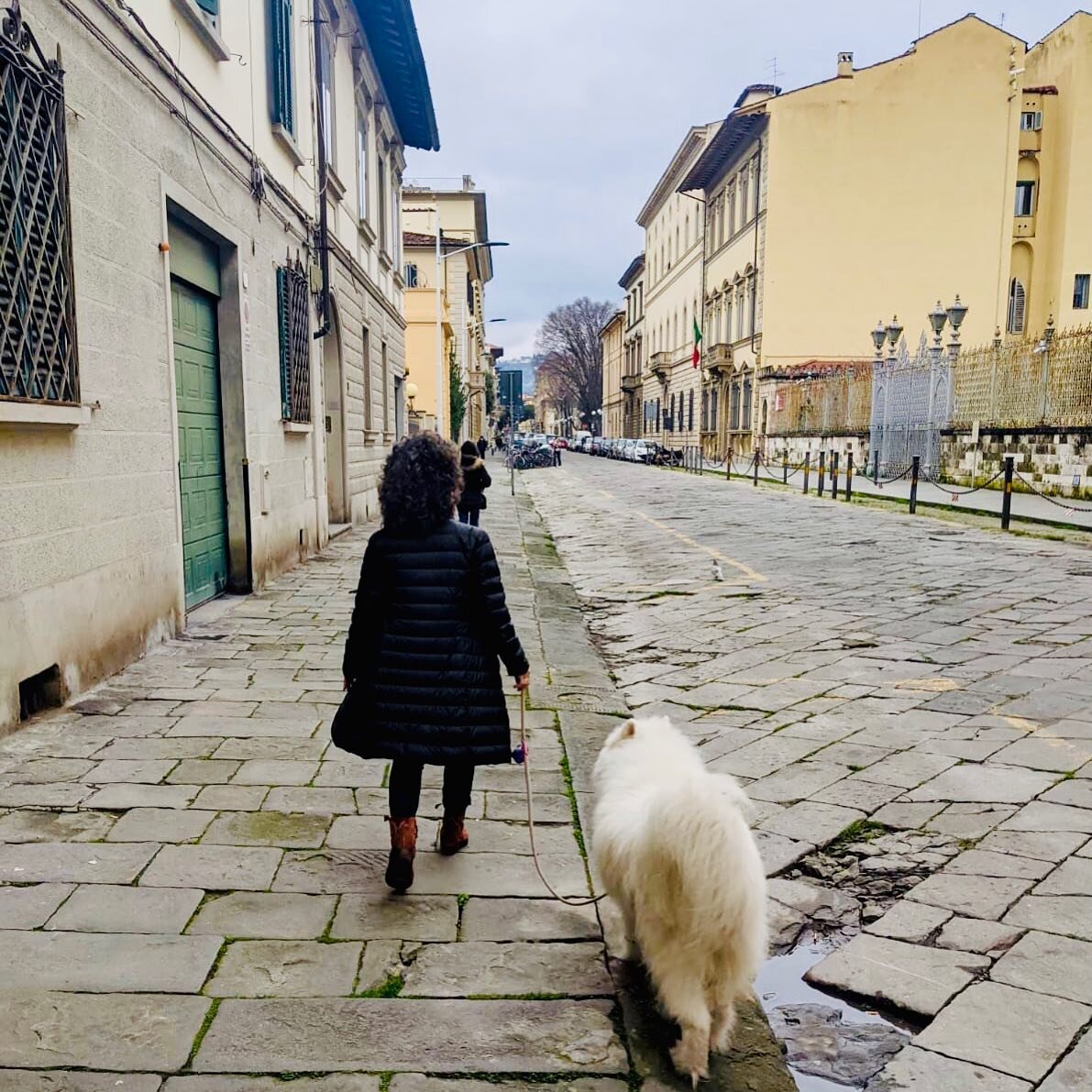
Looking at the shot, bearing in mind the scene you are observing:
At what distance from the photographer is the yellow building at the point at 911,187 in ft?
119

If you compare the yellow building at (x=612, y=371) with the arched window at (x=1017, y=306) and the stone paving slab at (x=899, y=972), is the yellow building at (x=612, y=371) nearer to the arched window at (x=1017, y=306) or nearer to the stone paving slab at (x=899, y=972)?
the arched window at (x=1017, y=306)

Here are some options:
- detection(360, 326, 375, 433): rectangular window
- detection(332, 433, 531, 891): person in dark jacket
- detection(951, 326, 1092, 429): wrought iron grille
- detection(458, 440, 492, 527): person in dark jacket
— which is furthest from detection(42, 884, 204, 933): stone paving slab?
detection(951, 326, 1092, 429): wrought iron grille

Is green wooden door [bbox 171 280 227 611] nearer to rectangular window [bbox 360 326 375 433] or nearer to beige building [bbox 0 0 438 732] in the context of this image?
beige building [bbox 0 0 438 732]

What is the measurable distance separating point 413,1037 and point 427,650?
3.61ft

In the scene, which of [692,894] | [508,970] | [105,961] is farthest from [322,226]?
[692,894]

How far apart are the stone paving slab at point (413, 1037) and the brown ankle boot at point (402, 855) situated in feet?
2.03

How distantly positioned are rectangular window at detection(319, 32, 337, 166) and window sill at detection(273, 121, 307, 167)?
847 millimetres

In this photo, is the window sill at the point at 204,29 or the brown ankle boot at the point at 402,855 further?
the window sill at the point at 204,29

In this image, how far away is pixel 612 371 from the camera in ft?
305

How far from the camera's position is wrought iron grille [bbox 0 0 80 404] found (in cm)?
455

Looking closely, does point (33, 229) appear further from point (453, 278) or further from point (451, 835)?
point (453, 278)

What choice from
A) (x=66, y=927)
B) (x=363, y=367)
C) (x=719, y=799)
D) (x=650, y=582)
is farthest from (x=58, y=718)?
(x=363, y=367)

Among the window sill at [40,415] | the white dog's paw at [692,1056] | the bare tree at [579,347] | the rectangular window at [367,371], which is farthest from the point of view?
the bare tree at [579,347]

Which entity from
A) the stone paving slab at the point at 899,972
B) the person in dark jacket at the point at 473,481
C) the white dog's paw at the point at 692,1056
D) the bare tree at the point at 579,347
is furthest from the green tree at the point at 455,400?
the bare tree at the point at 579,347
